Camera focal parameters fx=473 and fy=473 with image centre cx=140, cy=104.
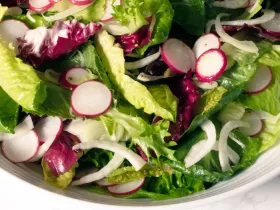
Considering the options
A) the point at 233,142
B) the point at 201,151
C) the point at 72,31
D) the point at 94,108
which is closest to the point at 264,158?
the point at 233,142

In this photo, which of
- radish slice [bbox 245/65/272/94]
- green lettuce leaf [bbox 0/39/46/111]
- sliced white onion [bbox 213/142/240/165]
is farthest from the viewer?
radish slice [bbox 245/65/272/94]

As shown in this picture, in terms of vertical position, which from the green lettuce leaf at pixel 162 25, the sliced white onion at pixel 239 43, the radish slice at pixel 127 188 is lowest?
the radish slice at pixel 127 188

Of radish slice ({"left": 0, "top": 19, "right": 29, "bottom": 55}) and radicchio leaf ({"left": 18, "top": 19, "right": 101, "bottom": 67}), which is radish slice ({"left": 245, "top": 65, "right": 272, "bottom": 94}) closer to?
radicchio leaf ({"left": 18, "top": 19, "right": 101, "bottom": 67})

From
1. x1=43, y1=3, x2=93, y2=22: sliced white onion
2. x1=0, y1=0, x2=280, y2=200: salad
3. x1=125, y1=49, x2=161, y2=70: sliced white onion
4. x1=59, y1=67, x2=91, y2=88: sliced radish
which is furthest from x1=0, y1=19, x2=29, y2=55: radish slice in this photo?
x1=125, y1=49, x2=161, y2=70: sliced white onion

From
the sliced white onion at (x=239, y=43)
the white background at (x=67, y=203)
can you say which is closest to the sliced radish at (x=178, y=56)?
the sliced white onion at (x=239, y=43)

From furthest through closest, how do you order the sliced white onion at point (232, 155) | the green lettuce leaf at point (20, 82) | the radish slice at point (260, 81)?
1. the radish slice at point (260, 81)
2. the sliced white onion at point (232, 155)
3. the green lettuce leaf at point (20, 82)

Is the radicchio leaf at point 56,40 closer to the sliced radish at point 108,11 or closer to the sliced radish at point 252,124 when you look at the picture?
the sliced radish at point 108,11

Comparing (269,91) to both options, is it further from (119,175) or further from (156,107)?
(119,175)
